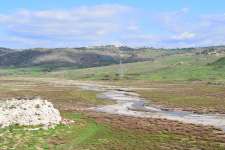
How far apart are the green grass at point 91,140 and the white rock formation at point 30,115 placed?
5.00 ft

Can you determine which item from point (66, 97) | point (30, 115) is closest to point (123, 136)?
point (30, 115)

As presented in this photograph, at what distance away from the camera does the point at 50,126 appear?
60750 millimetres

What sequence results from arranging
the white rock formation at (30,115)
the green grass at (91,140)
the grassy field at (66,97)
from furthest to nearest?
the grassy field at (66,97) → the white rock formation at (30,115) → the green grass at (91,140)

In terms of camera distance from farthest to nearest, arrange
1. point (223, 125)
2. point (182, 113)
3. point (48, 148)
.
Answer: point (182, 113) < point (223, 125) < point (48, 148)

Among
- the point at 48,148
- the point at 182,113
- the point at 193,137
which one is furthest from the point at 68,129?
the point at 182,113

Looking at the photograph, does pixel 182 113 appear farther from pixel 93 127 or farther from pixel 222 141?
pixel 222 141

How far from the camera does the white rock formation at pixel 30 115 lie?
6109cm

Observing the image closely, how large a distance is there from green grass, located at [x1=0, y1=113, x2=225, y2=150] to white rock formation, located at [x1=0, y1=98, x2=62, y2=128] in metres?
1.52

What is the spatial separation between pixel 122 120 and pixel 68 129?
14.4m

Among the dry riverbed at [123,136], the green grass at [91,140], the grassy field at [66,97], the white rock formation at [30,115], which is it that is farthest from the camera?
the grassy field at [66,97]

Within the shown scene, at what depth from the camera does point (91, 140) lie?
54656mm

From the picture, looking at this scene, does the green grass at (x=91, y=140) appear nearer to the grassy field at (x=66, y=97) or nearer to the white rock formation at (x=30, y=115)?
the white rock formation at (x=30, y=115)

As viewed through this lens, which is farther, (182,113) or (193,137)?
(182,113)

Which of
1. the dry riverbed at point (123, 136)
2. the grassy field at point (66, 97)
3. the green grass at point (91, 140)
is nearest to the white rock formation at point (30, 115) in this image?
the green grass at point (91, 140)
